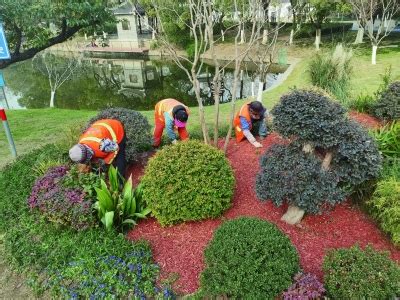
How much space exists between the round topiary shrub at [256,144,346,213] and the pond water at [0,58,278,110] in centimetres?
1191

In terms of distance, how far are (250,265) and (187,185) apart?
131 centimetres

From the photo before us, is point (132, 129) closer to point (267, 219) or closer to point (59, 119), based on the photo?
point (267, 219)

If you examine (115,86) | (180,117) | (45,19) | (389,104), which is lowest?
(115,86)

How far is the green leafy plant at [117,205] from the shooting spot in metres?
4.09

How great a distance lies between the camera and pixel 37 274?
12.4 ft

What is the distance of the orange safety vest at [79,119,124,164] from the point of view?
459cm

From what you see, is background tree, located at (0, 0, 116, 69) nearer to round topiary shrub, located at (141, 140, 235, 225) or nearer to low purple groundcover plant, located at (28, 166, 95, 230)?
low purple groundcover plant, located at (28, 166, 95, 230)

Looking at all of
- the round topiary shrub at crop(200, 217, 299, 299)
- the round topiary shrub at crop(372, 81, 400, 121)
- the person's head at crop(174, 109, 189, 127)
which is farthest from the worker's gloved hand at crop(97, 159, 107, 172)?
the round topiary shrub at crop(372, 81, 400, 121)

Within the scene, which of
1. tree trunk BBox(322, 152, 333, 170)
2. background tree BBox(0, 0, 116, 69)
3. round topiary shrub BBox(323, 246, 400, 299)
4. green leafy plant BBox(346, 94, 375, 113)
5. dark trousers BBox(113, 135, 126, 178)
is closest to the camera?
round topiary shrub BBox(323, 246, 400, 299)

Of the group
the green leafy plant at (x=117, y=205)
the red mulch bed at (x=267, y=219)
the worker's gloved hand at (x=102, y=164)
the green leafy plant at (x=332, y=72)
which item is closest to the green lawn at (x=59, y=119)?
the green leafy plant at (x=332, y=72)

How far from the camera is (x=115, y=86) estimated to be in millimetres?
21875

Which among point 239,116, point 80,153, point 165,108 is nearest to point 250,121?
point 239,116

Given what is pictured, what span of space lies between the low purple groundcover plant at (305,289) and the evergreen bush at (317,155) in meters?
0.91

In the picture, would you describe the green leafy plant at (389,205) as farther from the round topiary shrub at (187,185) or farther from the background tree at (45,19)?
the background tree at (45,19)
